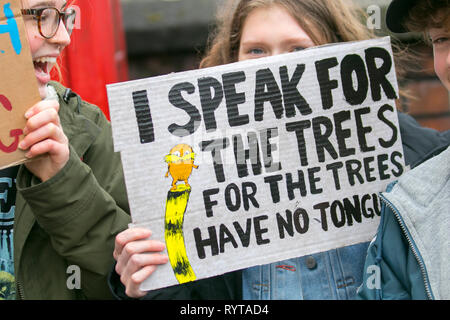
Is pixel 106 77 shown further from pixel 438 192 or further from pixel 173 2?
pixel 438 192

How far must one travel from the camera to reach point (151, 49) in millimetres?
4980

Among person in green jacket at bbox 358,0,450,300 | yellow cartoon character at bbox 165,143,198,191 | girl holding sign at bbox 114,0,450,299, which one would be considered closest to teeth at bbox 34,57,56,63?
yellow cartoon character at bbox 165,143,198,191

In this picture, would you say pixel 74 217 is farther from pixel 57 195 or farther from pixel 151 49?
pixel 151 49

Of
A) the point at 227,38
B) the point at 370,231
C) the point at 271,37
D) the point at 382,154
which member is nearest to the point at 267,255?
the point at 370,231

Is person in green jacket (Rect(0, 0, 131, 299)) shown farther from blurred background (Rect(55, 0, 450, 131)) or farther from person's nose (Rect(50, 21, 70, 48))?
blurred background (Rect(55, 0, 450, 131))

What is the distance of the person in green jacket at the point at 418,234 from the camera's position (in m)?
1.40

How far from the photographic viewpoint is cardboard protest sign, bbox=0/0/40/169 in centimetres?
142

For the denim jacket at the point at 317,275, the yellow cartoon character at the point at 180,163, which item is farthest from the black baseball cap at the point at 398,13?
the yellow cartoon character at the point at 180,163

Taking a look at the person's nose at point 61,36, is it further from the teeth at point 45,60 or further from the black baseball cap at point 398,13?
the black baseball cap at point 398,13

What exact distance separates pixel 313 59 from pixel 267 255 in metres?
0.59

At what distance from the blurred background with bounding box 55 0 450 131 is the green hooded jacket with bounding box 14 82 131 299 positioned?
133 centimetres

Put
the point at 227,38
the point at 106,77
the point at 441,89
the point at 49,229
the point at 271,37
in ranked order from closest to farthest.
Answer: the point at 49,229 → the point at 271,37 → the point at 227,38 → the point at 106,77 → the point at 441,89

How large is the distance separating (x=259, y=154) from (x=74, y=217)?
0.56m

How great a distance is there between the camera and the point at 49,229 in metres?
1.54
